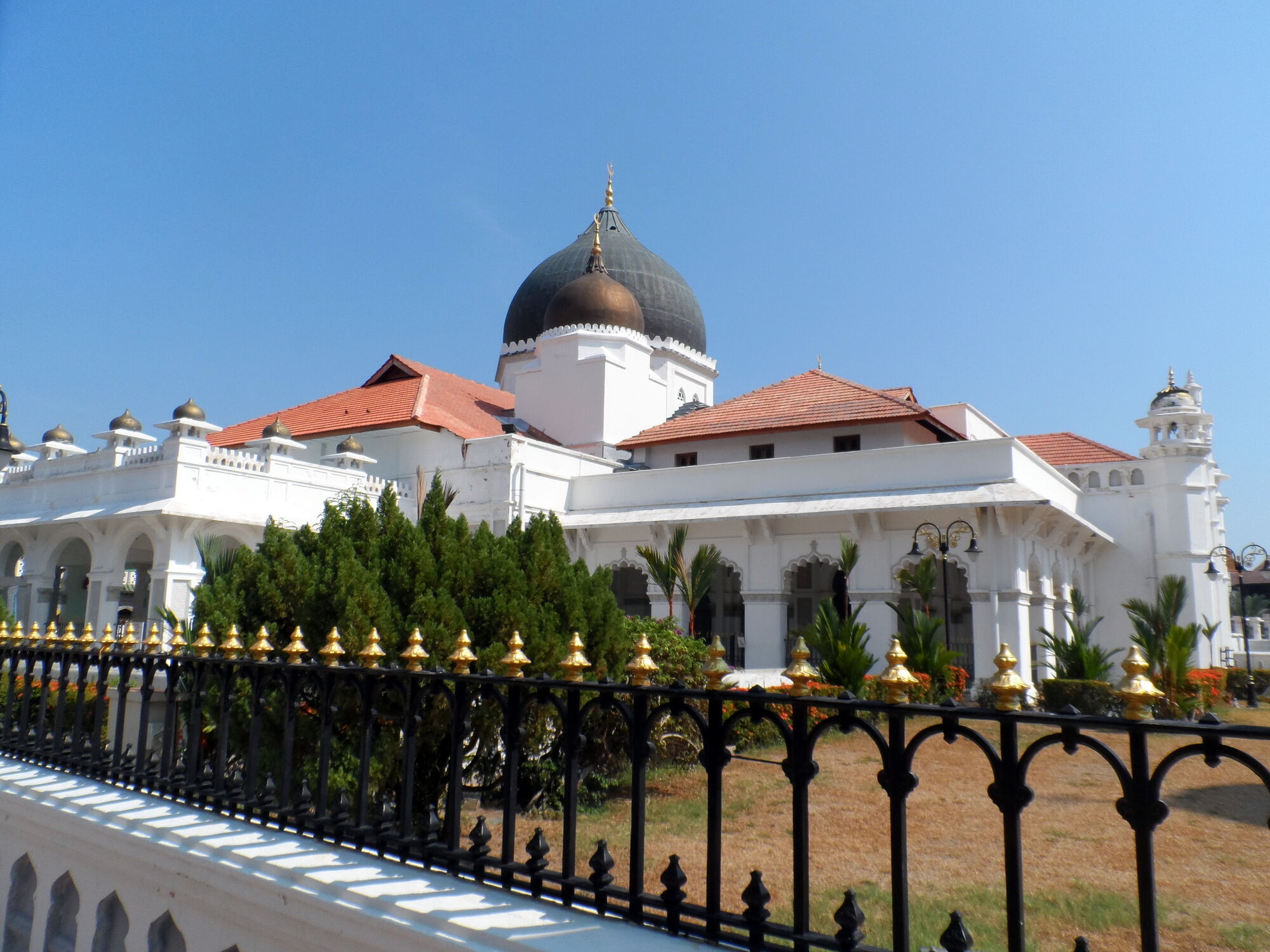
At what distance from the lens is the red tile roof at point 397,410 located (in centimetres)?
2344

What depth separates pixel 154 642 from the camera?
3.91 m

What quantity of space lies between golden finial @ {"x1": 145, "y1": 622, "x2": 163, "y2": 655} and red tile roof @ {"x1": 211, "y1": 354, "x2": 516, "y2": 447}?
18872 mm

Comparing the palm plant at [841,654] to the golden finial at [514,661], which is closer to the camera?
the golden finial at [514,661]

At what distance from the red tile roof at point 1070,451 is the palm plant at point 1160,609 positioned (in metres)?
3.52

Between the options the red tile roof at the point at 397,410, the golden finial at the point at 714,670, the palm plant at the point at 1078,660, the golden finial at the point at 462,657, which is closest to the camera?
the golden finial at the point at 714,670

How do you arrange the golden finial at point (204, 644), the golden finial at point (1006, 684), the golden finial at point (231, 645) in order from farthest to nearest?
the golden finial at point (204, 644) < the golden finial at point (231, 645) < the golden finial at point (1006, 684)

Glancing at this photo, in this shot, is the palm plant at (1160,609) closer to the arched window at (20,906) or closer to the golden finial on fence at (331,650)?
the golden finial on fence at (331,650)

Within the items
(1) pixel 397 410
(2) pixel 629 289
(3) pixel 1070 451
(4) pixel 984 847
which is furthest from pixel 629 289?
(4) pixel 984 847

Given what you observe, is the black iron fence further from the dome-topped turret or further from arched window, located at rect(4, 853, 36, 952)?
the dome-topped turret

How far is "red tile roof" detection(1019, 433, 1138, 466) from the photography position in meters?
22.2

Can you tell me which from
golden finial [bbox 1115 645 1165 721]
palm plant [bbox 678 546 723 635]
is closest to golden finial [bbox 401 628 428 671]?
golden finial [bbox 1115 645 1165 721]

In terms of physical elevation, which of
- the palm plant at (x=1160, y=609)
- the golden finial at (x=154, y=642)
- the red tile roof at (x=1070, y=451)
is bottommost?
the golden finial at (x=154, y=642)

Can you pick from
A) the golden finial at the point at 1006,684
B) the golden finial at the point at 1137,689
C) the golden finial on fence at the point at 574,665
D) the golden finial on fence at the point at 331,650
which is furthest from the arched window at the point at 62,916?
the golden finial at the point at 1137,689

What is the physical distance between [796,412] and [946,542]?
8.13 m
